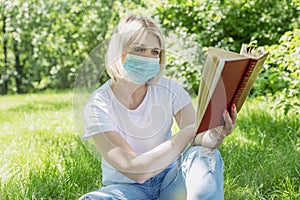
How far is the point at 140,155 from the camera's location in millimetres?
1827

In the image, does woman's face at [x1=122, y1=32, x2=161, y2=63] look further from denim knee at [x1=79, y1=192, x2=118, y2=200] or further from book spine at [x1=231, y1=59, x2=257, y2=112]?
denim knee at [x1=79, y1=192, x2=118, y2=200]

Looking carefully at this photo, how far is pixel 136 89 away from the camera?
1.95 m

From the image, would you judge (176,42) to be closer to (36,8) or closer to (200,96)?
(200,96)

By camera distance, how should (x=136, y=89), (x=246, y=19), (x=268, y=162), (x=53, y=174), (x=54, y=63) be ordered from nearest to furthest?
Answer: (x=136, y=89), (x=53, y=174), (x=268, y=162), (x=246, y=19), (x=54, y=63)

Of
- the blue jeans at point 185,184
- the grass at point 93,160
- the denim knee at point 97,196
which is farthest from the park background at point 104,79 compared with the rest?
the denim knee at point 97,196

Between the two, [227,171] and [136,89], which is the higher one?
[136,89]

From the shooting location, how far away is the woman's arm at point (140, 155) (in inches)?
71.2

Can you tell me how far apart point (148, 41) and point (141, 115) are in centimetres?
30

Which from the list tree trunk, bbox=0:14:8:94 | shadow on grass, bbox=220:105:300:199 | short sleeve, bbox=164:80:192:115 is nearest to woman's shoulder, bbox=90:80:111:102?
short sleeve, bbox=164:80:192:115

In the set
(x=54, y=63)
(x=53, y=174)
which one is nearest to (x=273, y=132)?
(x=53, y=174)

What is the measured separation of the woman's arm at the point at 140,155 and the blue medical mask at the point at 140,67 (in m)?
0.21

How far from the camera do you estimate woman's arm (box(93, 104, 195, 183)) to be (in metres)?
1.81

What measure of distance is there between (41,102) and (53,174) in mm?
3206

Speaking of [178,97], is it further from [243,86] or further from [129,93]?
[243,86]
